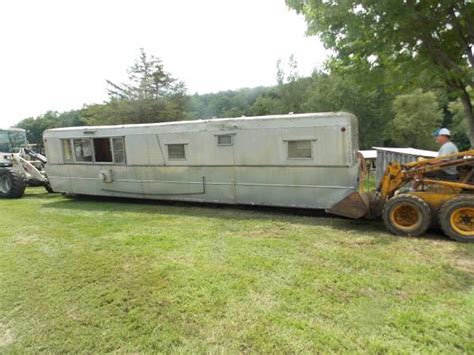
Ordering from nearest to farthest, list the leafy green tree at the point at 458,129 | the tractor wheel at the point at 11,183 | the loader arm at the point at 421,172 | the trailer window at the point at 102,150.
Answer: the loader arm at the point at 421,172 < the trailer window at the point at 102,150 < the tractor wheel at the point at 11,183 < the leafy green tree at the point at 458,129

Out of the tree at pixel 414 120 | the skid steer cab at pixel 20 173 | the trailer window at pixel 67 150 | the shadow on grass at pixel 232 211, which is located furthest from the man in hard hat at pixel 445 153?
the tree at pixel 414 120

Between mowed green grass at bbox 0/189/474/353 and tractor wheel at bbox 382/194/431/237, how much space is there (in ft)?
0.77

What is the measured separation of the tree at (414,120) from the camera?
32.2m

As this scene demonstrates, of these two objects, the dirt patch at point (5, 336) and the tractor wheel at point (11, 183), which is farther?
the tractor wheel at point (11, 183)

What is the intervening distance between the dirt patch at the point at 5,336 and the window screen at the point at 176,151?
5790 mm

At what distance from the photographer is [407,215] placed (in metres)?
5.93

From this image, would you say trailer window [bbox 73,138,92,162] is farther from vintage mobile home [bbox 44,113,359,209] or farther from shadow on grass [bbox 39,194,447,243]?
shadow on grass [bbox 39,194,447,243]

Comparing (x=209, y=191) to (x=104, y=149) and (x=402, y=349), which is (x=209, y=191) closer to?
(x=104, y=149)

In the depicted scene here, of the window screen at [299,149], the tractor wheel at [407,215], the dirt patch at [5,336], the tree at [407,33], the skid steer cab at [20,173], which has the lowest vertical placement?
the dirt patch at [5,336]

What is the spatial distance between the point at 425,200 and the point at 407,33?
382cm

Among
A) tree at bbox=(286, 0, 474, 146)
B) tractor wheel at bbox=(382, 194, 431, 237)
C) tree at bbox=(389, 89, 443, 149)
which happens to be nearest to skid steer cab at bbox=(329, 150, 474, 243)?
tractor wheel at bbox=(382, 194, 431, 237)

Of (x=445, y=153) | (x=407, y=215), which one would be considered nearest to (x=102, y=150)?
(x=407, y=215)

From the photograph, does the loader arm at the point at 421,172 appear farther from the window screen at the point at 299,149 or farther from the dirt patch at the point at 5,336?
the dirt patch at the point at 5,336

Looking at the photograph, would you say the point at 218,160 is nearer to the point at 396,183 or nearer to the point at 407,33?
the point at 396,183
